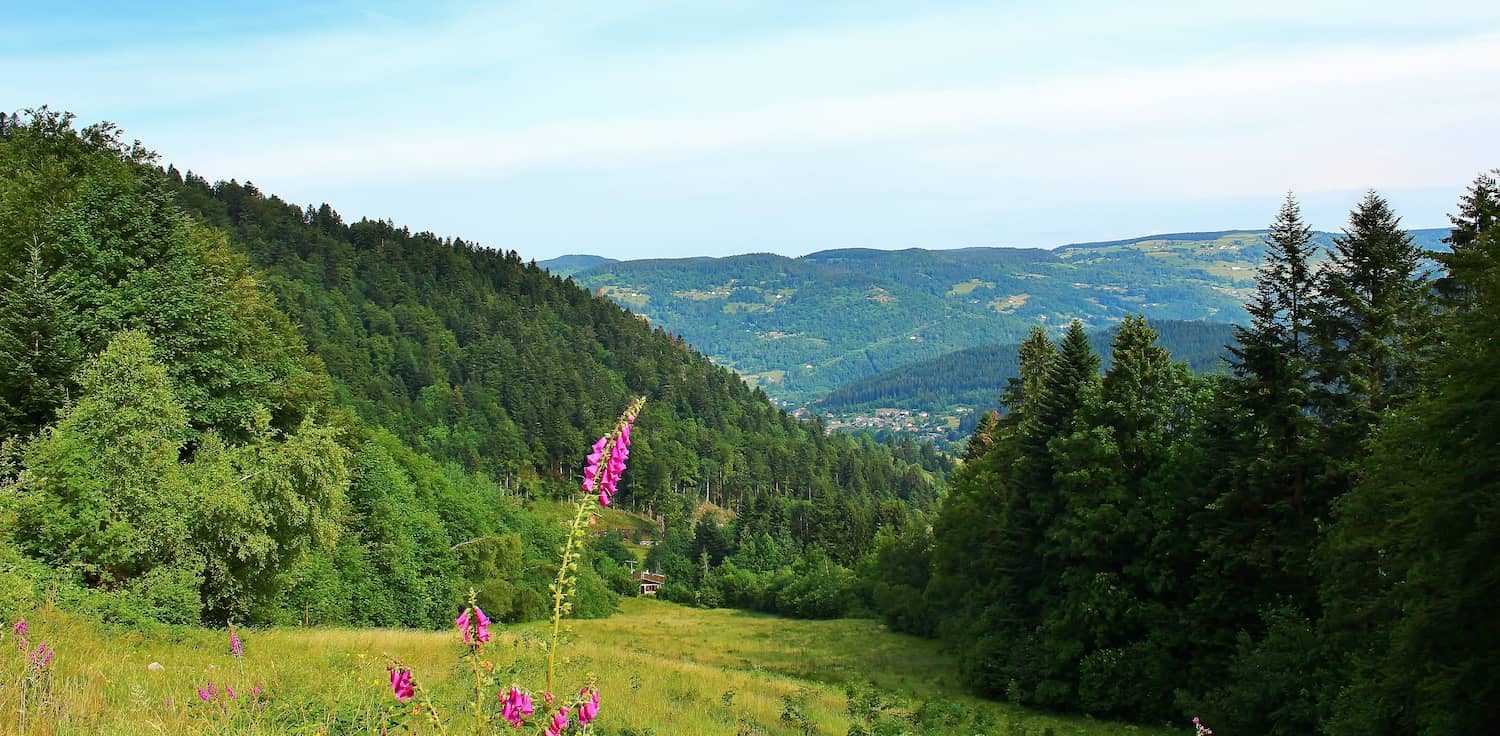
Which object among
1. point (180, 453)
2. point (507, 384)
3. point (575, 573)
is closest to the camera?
point (575, 573)

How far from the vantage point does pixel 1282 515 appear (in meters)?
26.8

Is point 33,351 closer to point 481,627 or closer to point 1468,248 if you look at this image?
point 481,627

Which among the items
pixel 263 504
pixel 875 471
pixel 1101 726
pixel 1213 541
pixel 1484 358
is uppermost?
pixel 1484 358

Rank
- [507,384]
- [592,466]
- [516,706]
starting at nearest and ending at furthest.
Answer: [516,706] < [592,466] < [507,384]

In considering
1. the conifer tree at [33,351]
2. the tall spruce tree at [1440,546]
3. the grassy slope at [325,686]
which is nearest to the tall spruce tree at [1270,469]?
the tall spruce tree at [1440,546]

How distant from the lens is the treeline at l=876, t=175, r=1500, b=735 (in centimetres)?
1681

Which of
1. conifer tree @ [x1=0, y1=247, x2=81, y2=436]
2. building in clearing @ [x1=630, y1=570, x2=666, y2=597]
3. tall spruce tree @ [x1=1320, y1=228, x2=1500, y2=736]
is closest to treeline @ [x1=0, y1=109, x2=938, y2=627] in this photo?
conifer tree @ [x1=0, y1=247, x2=81, y2=436]

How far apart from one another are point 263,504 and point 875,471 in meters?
156

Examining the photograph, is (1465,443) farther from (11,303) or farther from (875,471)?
(875,471)

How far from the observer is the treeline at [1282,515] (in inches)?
662

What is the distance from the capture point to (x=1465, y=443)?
16.7 m

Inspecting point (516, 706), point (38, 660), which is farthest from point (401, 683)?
point (38, 660)

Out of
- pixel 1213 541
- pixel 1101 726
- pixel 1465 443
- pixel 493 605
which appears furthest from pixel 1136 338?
pixel 493 605

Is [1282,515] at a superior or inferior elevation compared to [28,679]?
inferior
